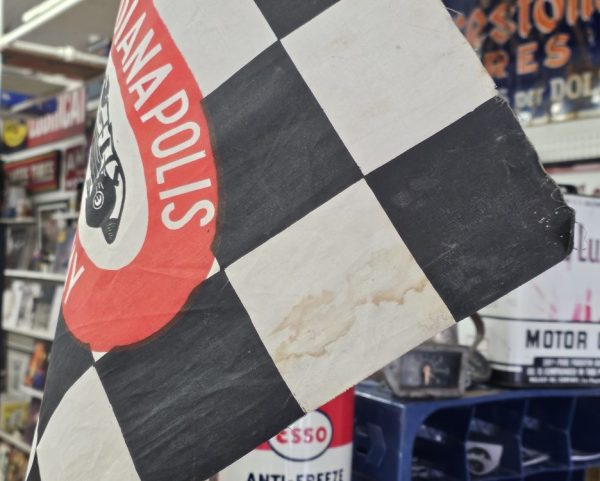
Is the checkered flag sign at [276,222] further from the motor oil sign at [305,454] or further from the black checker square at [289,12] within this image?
the motor oil sign at [305,454]

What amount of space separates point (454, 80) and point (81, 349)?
42cm

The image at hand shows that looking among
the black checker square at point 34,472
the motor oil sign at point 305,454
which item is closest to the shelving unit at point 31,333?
the motor oil sign at point 305,454

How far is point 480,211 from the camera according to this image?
1.56 ft

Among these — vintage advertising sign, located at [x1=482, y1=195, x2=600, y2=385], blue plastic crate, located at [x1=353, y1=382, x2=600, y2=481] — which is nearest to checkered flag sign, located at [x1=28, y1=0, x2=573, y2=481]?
blue plastic crate, located at [x1=353, y1=382, x2=600, y2=481]

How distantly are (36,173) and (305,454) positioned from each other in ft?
13.1

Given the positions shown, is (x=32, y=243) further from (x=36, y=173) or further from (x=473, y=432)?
(x=473, y=432)

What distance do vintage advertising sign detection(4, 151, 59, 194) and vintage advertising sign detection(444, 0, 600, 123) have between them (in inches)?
107

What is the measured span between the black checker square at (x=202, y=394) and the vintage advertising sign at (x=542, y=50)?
2.12 metres

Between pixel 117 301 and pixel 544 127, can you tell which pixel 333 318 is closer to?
pixel 117 301

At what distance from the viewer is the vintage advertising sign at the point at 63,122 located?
3752 millimetres

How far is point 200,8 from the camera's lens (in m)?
0.59

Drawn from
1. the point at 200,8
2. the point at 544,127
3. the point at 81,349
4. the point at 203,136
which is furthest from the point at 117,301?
the point at 544,127

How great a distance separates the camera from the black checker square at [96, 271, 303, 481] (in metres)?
0.52

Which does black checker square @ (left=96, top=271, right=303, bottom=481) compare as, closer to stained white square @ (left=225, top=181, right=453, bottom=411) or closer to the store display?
stained white square @ (left=225, top=181, right=453, bottom=411)
